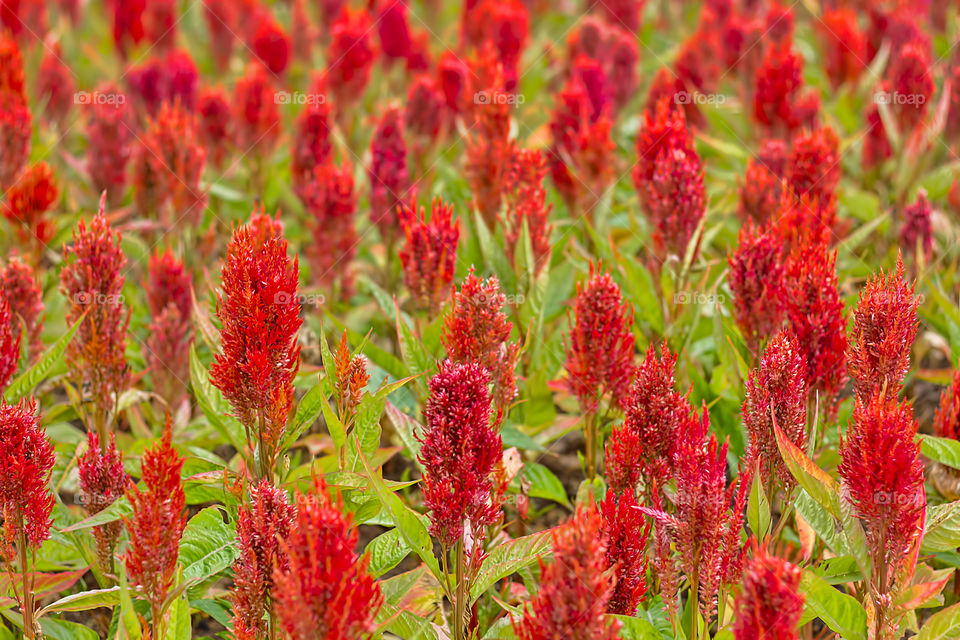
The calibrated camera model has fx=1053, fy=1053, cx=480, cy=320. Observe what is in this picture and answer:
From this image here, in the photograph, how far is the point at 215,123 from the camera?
4.62m

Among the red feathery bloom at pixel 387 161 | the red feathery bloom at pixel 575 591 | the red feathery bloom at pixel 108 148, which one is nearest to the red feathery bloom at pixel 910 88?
the red feathery bloom at pixel 387 161

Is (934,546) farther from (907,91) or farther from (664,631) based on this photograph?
(907,91)

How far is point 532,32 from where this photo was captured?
7250 mm

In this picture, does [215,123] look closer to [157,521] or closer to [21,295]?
[21,295]

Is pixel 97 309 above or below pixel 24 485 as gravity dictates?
above

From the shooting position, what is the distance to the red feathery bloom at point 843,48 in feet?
18.0

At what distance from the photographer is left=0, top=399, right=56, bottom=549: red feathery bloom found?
2166 millimetres

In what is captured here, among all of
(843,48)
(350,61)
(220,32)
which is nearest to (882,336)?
(350,61)

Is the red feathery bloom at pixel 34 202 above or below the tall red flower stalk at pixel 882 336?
above

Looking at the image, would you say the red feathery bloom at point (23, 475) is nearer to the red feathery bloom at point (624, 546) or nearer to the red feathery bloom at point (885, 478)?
the red feathery bloom at point (624, 546)

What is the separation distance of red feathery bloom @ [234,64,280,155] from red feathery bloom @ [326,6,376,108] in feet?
1.61

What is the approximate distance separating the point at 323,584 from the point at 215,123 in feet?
11.0

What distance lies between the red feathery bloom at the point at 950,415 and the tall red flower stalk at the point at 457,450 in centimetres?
126

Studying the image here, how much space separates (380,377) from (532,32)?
4.70m
